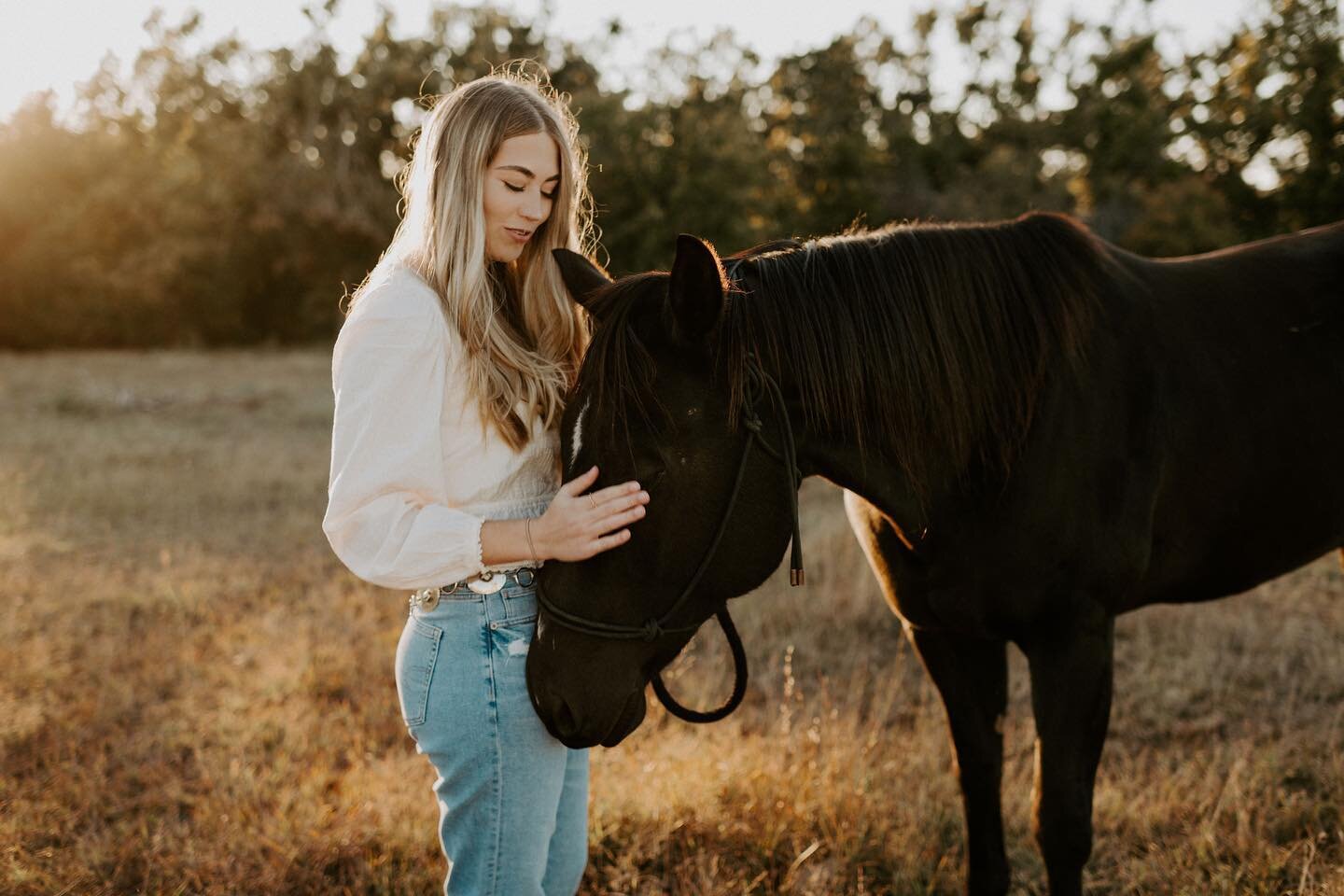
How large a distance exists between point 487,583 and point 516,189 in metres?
0.80

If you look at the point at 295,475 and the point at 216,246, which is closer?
the point at 295,475

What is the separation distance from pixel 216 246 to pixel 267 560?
27923 mm

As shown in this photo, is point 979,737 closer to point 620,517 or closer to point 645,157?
point 620,517

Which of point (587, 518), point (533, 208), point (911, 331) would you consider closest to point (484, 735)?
point (587, 518)

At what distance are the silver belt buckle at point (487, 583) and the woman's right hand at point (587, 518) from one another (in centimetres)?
18

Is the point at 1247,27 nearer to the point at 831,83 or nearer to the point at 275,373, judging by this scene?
the point at 831,83

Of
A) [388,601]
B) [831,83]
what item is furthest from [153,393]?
[831,83]

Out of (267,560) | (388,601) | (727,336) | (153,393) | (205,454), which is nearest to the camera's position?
(727,336)

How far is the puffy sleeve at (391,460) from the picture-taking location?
5.23ft

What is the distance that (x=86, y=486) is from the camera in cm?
829

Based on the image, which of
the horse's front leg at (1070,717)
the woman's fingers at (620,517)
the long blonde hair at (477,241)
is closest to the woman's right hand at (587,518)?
the woman's fingers at (620,517)

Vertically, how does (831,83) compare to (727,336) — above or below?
above

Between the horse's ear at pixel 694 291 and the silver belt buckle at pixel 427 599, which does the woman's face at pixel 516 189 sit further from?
the silver belt buckle at pixel 427 599

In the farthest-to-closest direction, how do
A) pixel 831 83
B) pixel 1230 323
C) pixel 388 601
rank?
1. pixel 831 83
2. pixel 388 601
3. pixel 1230 323
